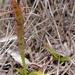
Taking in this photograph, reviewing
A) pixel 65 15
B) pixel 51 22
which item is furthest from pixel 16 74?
pixel 65 15

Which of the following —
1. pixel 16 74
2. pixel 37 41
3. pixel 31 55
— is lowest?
pixel 16 74

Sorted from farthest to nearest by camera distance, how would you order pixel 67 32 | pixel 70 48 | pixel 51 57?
1. pixel 67 32
2. pixel 70 48
3. pixel 51 57

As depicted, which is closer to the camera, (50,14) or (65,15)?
(50,14)

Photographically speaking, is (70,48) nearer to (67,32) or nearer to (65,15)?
(67,32)

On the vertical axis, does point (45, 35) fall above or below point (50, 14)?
below

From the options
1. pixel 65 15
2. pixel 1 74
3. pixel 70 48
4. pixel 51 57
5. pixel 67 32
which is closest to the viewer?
pixel 1 74

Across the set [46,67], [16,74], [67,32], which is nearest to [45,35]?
[67,32]

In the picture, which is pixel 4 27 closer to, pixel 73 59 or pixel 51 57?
pixel 51 57
